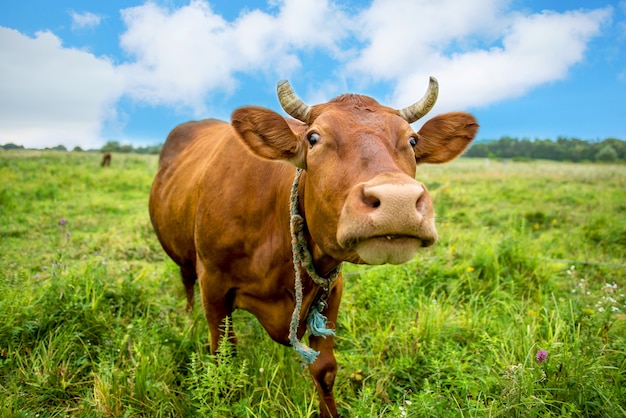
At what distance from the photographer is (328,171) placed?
79.0 inches

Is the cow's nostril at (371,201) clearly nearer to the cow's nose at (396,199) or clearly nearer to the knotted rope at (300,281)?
the cow's nose at (396,199)

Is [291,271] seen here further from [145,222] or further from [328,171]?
[145,222]

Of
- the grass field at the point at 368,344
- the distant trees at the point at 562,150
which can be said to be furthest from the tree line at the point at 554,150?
the grass field at the point at 368,344

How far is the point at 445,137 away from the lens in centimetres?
264

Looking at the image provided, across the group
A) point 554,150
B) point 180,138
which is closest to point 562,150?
point 554,150

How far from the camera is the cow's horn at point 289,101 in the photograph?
91.9 inches

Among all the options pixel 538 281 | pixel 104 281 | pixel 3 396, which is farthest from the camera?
pixel 538 281

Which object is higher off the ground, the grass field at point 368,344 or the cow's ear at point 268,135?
the cow's ear at point 268,135

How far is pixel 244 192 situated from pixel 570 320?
9.53ft

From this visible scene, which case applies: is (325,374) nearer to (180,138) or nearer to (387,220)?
(387,220)

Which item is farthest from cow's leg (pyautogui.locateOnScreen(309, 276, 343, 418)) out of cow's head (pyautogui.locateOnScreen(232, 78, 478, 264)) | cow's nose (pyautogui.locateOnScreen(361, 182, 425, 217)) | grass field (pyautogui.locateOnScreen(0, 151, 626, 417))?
cow's nose (pyautogui.locateOnScreen(361, 182, 425, 217))

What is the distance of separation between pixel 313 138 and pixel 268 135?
343 mm

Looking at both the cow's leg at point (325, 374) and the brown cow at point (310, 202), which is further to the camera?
the cow's leg at point (325, 374)

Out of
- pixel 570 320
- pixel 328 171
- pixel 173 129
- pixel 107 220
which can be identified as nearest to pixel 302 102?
pixel 328 171
